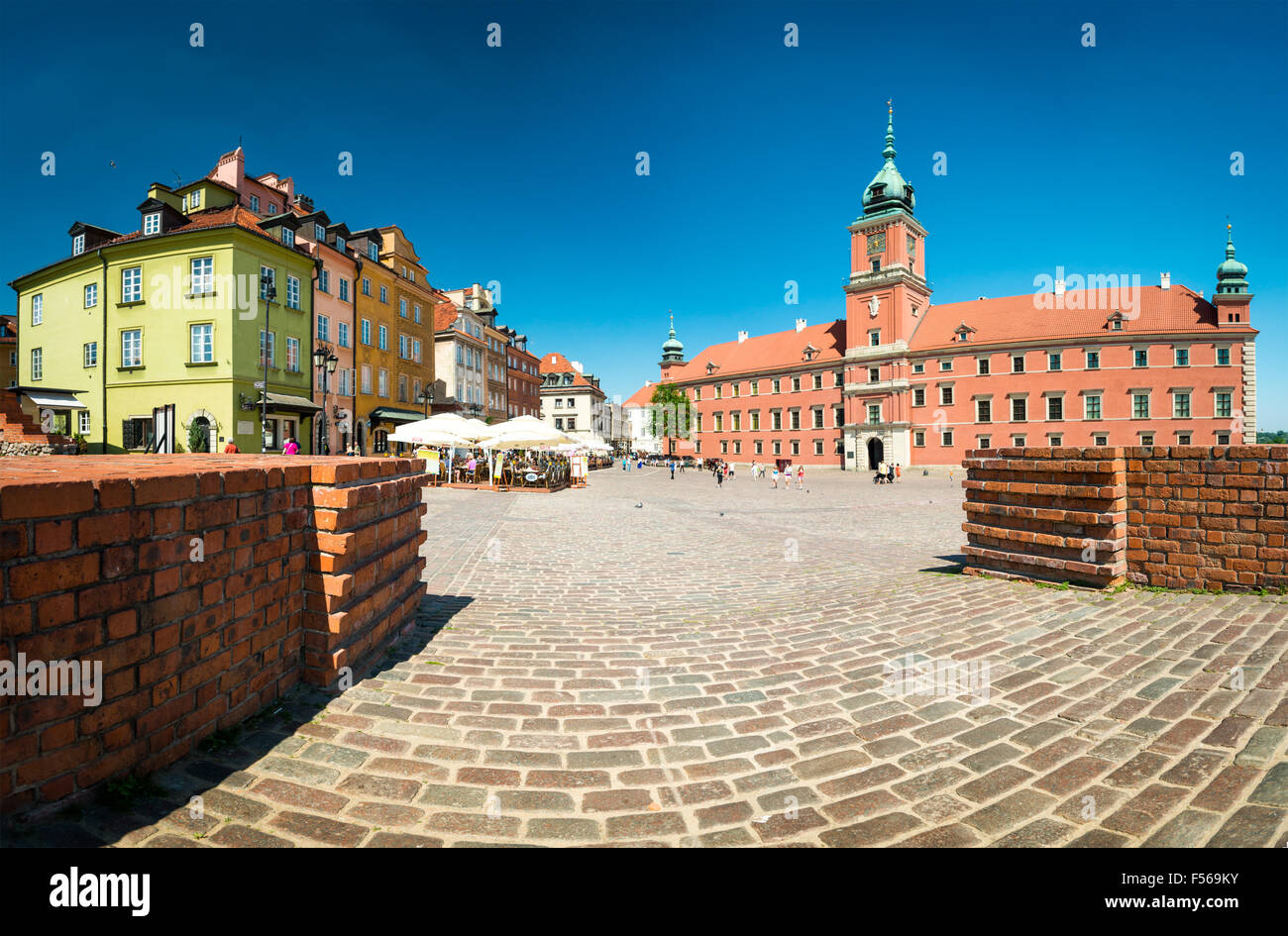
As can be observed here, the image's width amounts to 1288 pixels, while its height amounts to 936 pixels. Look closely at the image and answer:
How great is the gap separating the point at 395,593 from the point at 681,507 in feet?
48.7

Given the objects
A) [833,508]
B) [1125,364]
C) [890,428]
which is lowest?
[833,508]

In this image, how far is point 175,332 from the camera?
2512 cm

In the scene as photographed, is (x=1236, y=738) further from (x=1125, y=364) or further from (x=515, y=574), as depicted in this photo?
(x=1125, y=364)

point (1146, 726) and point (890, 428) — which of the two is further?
point (890, 428)

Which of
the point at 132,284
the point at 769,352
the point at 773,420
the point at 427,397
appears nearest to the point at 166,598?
the point at 132,284

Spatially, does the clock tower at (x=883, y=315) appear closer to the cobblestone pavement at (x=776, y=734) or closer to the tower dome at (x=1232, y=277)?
the tower dome at (x=1232, y=277)

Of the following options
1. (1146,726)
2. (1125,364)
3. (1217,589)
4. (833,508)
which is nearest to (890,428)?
(1125,364)

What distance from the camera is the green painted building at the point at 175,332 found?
24734 mm

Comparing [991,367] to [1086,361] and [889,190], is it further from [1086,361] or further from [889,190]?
[889,190]

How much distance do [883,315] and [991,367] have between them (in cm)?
1147

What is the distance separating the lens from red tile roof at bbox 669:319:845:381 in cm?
6856
